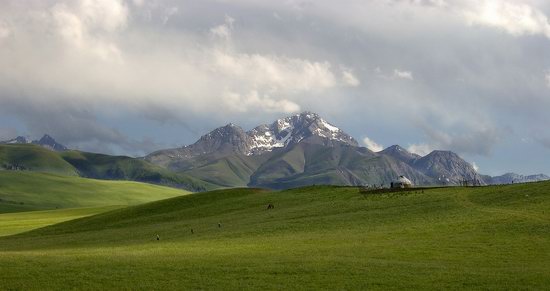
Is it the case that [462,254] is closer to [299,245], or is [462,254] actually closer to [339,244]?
[339,244]

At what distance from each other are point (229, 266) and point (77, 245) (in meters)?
42.3

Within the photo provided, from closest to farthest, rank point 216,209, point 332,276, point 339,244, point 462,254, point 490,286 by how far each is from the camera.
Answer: point 490,286, point 332,276, point 462,254, point 339,244, point 216,209

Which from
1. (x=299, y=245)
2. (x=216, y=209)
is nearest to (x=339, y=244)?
(x=299, y=245)

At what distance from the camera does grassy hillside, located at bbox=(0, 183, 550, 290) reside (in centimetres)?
4125

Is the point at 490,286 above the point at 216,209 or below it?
below

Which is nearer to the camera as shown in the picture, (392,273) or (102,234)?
(392,273)

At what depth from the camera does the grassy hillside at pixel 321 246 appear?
41250 millimetres

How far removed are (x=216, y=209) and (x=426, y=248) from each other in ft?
213

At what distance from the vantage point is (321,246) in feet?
201

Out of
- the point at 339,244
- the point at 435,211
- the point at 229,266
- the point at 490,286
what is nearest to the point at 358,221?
the point at 435,211

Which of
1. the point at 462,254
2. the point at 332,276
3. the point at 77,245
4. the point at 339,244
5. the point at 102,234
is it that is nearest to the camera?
the point at 332,276

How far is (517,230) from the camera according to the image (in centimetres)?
6381

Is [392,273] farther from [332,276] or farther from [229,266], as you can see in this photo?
[229,266]

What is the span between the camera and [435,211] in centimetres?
8262
